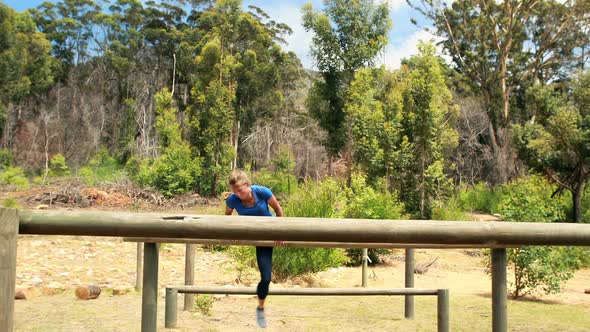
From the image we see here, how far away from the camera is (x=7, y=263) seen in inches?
90.3

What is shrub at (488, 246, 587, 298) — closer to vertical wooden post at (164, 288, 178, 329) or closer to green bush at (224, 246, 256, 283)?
green bush at (224, 246, 256, 283)

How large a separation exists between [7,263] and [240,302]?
518 centimetres

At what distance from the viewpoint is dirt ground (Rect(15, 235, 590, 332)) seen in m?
5.82

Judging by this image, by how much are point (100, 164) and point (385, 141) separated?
17.4 meters

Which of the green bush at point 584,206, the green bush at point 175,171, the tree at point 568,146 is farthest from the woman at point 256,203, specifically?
the green bush at point 175,171

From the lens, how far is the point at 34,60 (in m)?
30.3

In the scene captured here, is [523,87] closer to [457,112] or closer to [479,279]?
[457,112]

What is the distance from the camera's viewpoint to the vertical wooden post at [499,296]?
2668 mm

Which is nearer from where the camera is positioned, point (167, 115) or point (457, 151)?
point (167, 115)

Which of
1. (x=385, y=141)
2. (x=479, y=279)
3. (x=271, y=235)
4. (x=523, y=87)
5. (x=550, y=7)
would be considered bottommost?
(x=479, y=279)

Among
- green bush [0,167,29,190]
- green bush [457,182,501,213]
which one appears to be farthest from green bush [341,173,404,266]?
green bush [0,167,29,190]

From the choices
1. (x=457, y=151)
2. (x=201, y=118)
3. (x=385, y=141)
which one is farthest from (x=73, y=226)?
(x=457, y=151)

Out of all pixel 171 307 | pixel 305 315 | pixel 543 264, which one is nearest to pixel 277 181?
pixel 543 264

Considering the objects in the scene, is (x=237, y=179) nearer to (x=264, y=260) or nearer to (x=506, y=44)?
(x=264, y=260)
